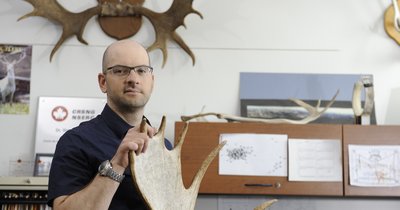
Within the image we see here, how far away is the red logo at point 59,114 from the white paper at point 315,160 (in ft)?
4.43

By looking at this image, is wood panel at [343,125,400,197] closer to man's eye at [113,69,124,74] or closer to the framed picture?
man's eye at [113,69,124,74]

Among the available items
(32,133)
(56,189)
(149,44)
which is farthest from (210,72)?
(56,189)

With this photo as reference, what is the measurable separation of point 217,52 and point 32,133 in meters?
1.23

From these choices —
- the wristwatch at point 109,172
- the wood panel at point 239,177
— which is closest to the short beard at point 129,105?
the wristwatch at point 109,172

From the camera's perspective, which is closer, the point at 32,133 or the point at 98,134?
the point at 98,134

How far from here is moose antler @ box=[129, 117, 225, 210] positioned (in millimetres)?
1128

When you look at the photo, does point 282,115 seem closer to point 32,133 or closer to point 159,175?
point 32,133

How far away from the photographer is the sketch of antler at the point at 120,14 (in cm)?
290

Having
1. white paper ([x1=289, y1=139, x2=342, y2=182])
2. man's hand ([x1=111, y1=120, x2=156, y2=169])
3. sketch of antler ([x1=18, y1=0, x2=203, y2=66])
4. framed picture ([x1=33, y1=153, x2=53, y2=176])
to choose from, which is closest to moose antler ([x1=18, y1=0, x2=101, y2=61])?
sketch of antler ([x1=18, y1=0, x2=203, y2=66])

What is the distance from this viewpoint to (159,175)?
122 cm

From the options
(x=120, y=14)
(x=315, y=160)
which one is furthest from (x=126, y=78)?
(x=120, y=14)

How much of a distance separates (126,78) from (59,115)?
1678 mm

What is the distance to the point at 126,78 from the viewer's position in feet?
4.37

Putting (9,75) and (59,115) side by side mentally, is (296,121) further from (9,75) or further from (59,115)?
(9,75)
